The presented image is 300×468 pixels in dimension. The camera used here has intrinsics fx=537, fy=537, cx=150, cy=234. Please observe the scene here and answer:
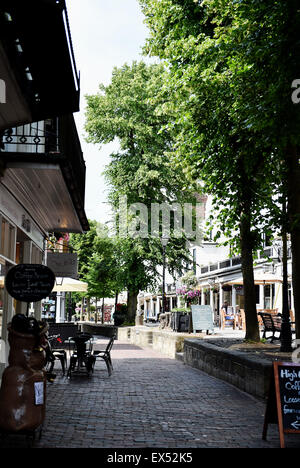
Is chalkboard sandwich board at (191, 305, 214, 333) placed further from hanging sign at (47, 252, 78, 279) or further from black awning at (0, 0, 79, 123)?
black awning at (0, 0, 79, 123)

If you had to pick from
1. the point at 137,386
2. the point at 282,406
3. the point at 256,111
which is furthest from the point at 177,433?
the point at 256,111

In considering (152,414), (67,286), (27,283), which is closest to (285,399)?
(152,414)

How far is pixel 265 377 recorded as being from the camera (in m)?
8.95

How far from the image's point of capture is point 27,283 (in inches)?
313

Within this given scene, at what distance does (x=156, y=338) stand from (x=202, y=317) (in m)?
2.49

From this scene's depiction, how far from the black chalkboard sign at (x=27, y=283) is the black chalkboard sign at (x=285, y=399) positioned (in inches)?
139

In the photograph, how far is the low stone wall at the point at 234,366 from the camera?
358 inches

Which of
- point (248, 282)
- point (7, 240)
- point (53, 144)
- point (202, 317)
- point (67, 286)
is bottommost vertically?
point (202, 317)

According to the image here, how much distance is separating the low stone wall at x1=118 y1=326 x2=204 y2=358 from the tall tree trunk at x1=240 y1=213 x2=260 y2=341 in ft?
14.9

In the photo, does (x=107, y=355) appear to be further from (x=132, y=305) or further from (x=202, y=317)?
(x=132, y=305)

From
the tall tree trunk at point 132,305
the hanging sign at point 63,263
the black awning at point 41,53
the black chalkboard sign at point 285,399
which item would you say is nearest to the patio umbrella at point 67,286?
the hanging sign at point 63,263

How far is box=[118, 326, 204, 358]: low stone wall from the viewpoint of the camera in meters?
18.3

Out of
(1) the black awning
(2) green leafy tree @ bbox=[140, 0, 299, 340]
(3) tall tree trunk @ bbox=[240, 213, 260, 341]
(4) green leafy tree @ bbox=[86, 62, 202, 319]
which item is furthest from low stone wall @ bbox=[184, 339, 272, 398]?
(4) green leafy tree @ bbox=[86, 62, 202, 319]

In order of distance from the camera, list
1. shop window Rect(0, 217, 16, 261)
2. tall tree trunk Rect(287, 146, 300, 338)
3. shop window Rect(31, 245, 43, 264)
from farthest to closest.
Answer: shop window Rect(31, 245, 43, 264)
tall tree trunk Rect(287, 146, 300, 338)
shop window Rect(0, 217, 16, 261)
